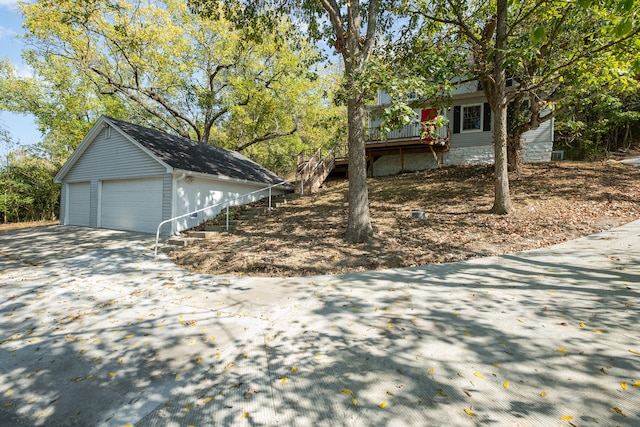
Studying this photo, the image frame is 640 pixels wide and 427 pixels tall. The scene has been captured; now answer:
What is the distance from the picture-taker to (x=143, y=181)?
39.2 feet

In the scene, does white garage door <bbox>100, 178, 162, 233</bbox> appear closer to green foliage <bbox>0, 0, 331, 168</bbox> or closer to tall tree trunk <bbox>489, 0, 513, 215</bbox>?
green foliage <bbox>0, 0, 331, 168</bbox>

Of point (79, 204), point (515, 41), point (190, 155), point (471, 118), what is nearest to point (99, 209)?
point (79, 204)

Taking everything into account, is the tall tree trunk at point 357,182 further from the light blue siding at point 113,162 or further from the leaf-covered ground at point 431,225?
the light blue siding at point 113,162

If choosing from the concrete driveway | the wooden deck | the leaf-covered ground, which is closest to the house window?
the wooden deck

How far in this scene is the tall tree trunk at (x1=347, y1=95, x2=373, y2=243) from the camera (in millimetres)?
7262

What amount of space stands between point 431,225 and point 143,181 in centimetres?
1075

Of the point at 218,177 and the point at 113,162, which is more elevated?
the point at 113,162

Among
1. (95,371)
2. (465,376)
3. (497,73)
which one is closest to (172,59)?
(497,73)

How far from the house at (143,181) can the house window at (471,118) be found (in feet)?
33.2

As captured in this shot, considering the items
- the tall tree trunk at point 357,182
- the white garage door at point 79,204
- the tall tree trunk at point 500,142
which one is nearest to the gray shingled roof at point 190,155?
the white garage door at point 79,204

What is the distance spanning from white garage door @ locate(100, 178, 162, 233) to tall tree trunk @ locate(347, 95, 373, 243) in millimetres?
7763

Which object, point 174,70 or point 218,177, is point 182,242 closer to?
point 218,177

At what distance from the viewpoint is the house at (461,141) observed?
14781 millimetres

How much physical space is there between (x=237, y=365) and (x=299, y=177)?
1310 cm
